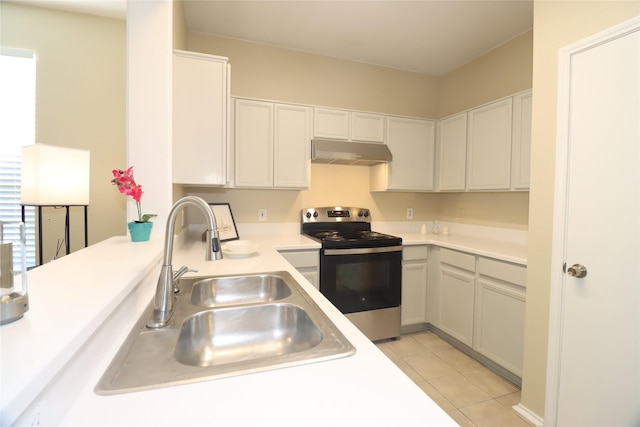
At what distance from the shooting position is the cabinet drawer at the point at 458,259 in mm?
2322

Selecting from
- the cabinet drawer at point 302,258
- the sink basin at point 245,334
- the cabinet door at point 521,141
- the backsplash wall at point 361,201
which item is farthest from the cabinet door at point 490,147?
the sink basin at point 245,334

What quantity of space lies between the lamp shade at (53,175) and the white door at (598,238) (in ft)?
9.24

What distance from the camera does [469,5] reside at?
87.4 inches

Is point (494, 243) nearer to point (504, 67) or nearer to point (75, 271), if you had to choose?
Result: point (504, 67)

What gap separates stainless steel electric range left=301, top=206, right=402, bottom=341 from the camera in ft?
7.88

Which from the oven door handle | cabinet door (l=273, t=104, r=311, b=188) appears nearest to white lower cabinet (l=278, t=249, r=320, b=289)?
the oven door handle

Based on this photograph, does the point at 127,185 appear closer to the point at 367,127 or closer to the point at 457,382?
the point at 367,127

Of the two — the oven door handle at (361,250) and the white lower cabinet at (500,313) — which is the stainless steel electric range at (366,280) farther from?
the white lower cabinet at (500,313)

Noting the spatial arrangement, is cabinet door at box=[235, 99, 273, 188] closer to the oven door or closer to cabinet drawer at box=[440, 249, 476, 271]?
the oven door

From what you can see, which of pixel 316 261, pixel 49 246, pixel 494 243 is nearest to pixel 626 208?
pixel 494 243

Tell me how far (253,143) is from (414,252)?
5.76 ft

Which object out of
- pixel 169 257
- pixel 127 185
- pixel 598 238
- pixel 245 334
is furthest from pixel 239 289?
pixel 598 238

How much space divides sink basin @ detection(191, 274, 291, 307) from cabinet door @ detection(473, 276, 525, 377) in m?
1.65

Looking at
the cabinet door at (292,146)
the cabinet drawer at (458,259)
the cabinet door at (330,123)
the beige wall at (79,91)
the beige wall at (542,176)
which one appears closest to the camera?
the beige wall at (542,176)
